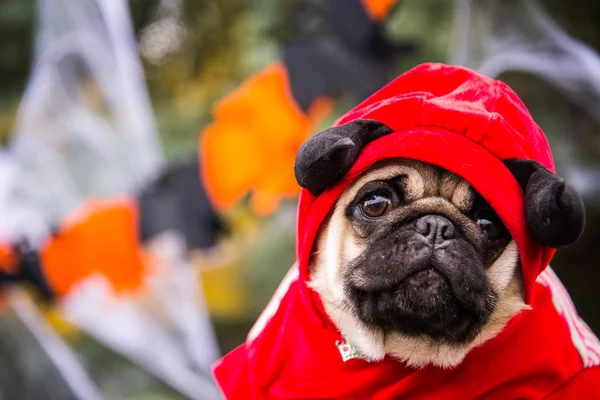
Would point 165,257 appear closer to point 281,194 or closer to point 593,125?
point 281,194

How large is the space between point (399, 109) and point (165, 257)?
→ 148cm

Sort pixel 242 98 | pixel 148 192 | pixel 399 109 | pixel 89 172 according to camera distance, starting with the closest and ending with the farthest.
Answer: pixel 399 109 < pixel 242 98 < pixel 148 192 < pixel 89 172

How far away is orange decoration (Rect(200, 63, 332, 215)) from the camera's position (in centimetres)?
174

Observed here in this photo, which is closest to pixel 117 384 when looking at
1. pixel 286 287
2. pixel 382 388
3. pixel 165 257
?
pixel 165 257

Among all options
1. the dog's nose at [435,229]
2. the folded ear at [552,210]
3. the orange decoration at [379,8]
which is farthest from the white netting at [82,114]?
the folded ear at [552,210]

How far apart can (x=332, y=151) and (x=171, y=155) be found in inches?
54.9

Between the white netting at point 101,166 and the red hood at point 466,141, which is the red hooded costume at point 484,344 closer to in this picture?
the red hood at point 466,141

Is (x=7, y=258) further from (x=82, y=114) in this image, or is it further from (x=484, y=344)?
(x=484, y=344)

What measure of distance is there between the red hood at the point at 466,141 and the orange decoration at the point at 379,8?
2.07 ft

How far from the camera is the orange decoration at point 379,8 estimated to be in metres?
1.53

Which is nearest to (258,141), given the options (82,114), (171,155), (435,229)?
(171,155)

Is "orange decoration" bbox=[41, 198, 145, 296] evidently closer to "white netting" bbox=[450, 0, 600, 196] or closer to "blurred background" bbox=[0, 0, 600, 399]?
"blurred background" bbox=[0, 0, 600, 399]

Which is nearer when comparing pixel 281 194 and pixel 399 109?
pixel 399 109

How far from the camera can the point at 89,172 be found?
2.36m
